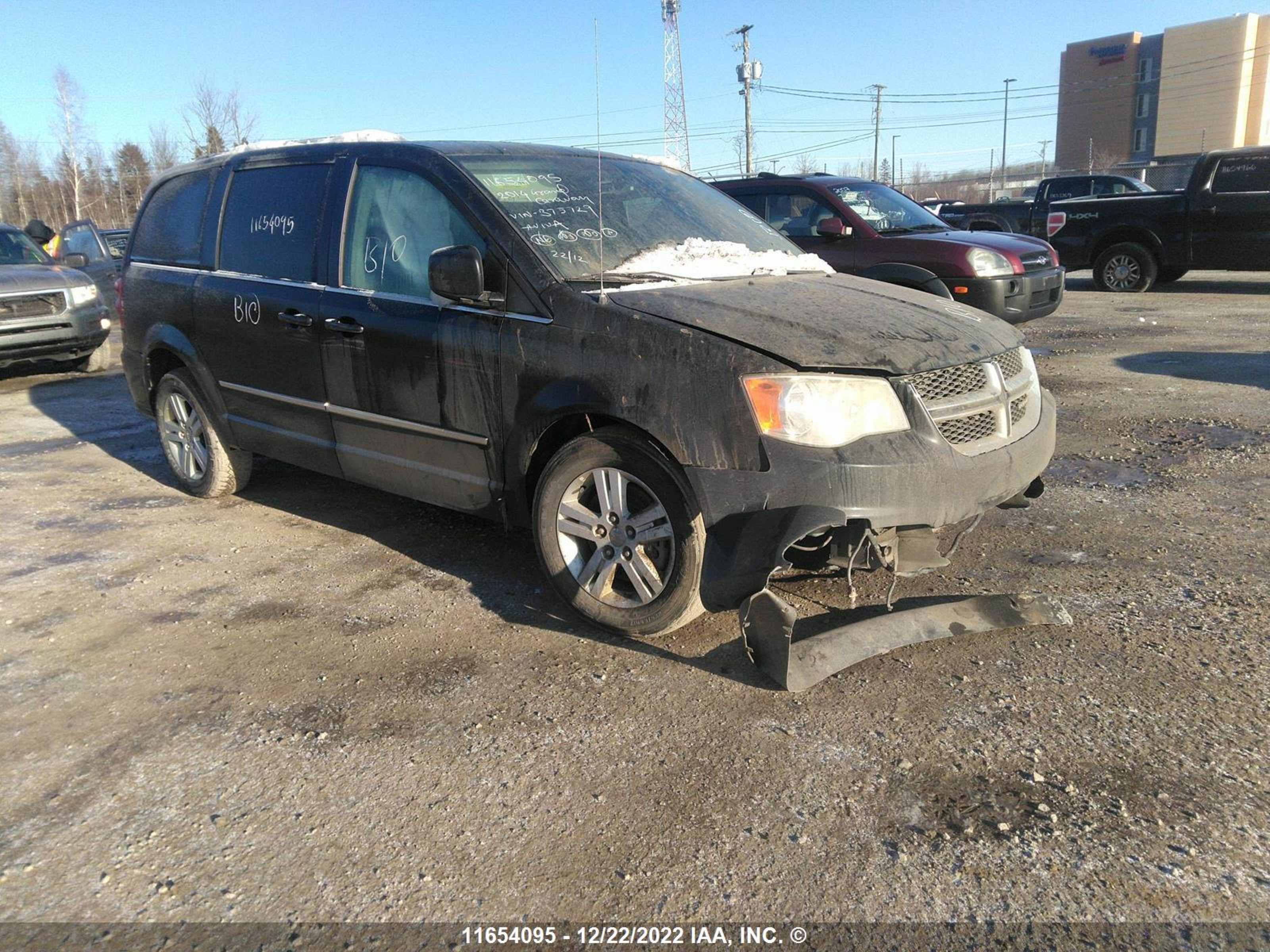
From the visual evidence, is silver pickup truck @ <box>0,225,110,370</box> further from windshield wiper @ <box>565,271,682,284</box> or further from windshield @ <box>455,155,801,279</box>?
windshield wiper @ <box>565,271,682,284</box>

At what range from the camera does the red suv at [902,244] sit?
8312 mm

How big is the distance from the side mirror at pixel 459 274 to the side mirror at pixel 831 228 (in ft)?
18.1

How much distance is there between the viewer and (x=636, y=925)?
2.13 metres

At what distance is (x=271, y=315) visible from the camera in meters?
4.58

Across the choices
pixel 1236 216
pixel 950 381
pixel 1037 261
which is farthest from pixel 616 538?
pixel 1236 216

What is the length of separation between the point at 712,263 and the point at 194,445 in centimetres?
344

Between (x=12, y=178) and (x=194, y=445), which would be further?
(x=12, y=178)

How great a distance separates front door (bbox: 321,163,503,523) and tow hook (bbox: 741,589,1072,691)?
131cm

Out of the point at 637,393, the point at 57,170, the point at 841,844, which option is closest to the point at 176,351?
the point at 637,393

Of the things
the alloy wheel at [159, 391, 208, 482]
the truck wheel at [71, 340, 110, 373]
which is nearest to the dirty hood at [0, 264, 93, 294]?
the truck wheel at [71, 340, 110, 373]

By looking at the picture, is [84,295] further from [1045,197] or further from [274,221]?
[1045,197]

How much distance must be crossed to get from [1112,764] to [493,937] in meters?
1.77

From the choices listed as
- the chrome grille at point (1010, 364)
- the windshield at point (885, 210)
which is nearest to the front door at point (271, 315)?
the chrome grille at point (1010, 364)

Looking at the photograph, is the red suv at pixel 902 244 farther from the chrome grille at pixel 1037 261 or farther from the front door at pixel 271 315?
the front door at pixel 271 315
